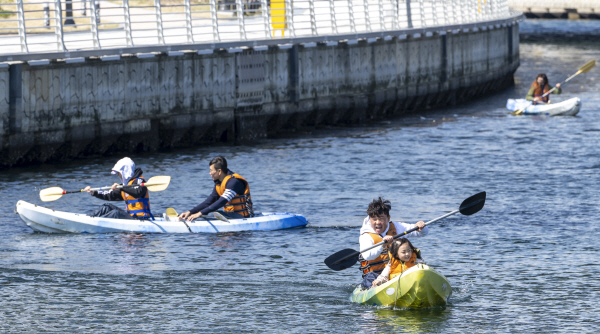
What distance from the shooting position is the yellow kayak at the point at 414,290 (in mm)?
12195

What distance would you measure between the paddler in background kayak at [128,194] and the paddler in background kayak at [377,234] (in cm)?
509

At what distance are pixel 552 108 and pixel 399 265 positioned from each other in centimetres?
2182

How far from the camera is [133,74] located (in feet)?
83.3

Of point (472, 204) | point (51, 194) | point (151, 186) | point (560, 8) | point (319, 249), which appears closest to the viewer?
point (472, 204)

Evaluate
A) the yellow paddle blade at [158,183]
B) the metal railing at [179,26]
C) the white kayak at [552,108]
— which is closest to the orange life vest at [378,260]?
the yellow paddle blade at [158,183]

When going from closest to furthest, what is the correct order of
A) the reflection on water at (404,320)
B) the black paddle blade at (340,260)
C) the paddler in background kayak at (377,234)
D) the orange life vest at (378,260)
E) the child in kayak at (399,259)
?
the reflection on water at (404,320) < the child in kayak at (399,259) < the paddler in background kayak at (377,234) < the orange life vest at (378,260) < the black paddle blade at (340,260)

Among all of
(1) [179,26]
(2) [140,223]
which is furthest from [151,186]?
(1) [179,26]

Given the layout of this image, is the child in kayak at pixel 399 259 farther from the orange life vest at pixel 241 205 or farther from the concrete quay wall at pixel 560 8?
the concrete quay wall at pixel 560 8

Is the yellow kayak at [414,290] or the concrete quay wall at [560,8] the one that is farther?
the concrete quay wall at [560,8]

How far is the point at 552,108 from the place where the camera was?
1291 inches

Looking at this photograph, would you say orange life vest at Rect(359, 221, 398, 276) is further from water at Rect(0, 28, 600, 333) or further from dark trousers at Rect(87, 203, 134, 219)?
dark trousers at Rect(87, 203, 134, 219)

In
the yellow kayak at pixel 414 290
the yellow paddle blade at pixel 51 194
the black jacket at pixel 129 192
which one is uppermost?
the black jacket at pixel 129 192

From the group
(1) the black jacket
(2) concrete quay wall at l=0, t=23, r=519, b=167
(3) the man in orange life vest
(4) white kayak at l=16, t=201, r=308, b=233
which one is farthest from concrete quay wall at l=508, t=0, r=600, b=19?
(1) the black jacket

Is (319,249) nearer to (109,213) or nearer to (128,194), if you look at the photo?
→ (128,194)
